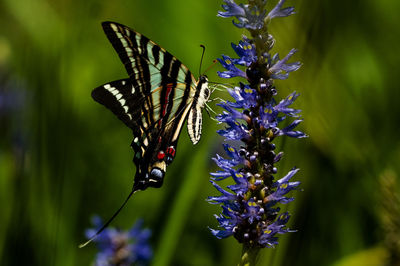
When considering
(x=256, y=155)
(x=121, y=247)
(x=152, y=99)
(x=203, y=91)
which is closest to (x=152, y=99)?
(x=152, y=99)

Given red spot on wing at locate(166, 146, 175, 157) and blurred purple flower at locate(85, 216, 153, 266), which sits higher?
red spot on wing at locate(166, 146, 175, 157)

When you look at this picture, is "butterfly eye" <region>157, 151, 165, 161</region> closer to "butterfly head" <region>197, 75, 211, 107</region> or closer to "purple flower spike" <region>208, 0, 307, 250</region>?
"butterfly head" <region>197, 75, 211, 107</region>

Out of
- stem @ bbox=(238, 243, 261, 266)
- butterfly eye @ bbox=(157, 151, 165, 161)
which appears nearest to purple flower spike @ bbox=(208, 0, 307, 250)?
stem @ bbox=(238, 243, 261, 266)

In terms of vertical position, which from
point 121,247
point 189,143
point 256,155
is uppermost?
point 189,143

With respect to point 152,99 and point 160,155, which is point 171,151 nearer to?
point 160,155

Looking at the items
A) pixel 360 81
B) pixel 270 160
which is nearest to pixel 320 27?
pixel 270 160

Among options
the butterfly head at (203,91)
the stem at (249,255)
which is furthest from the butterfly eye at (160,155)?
the stem at (249,255)

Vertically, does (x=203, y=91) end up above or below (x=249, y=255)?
above
